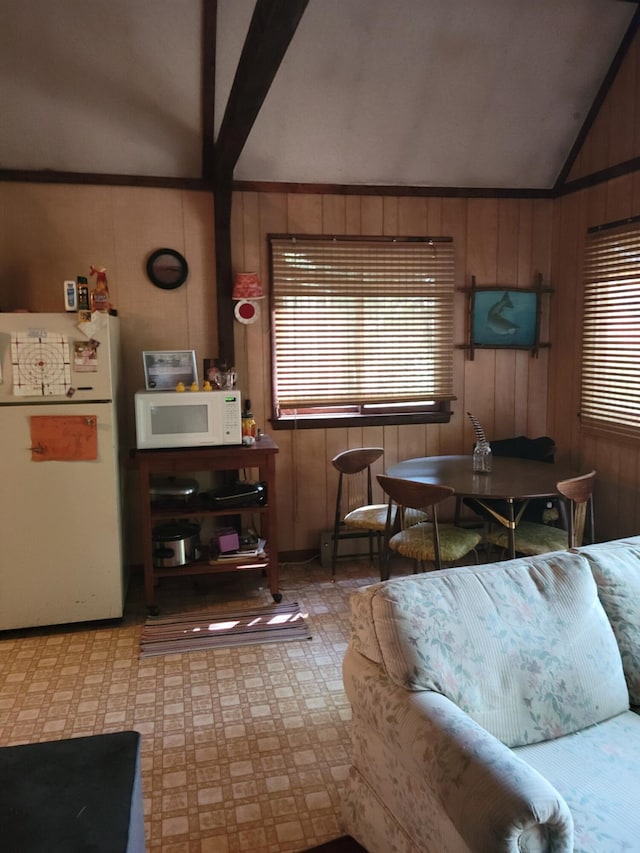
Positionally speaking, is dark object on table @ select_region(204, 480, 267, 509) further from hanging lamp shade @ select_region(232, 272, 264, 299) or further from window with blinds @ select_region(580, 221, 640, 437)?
window with blinds @ select_region(580, 221, 640, 437)

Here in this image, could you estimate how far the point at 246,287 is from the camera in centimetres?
375

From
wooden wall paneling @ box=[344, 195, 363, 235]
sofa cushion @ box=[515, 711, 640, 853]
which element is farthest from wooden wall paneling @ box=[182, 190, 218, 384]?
sofa cushion @ box=[515, 711, 640, 853]

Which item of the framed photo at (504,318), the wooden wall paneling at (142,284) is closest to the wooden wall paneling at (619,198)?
the framed photo at (504,318)

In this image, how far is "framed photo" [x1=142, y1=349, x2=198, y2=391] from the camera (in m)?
3.53

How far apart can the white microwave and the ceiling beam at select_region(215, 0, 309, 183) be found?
123 cm

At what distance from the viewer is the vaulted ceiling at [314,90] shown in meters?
2.99

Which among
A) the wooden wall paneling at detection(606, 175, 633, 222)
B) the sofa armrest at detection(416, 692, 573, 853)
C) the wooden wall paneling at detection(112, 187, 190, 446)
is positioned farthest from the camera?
the wooden wall paneling at detection(112, 187, 190, 446)

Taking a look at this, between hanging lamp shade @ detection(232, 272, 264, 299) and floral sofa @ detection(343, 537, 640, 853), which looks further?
hanging lamp shade @ detection(232, 272, 264, 299)

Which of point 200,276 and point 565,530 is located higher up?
point 200,276

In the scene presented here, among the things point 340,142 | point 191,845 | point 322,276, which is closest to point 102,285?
point 322,276

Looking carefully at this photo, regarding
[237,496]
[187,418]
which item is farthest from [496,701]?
[187,418]

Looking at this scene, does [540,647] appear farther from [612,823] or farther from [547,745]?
[612,823]

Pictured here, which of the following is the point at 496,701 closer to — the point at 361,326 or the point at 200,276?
the point at 361,326

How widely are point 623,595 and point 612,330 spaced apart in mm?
2228
